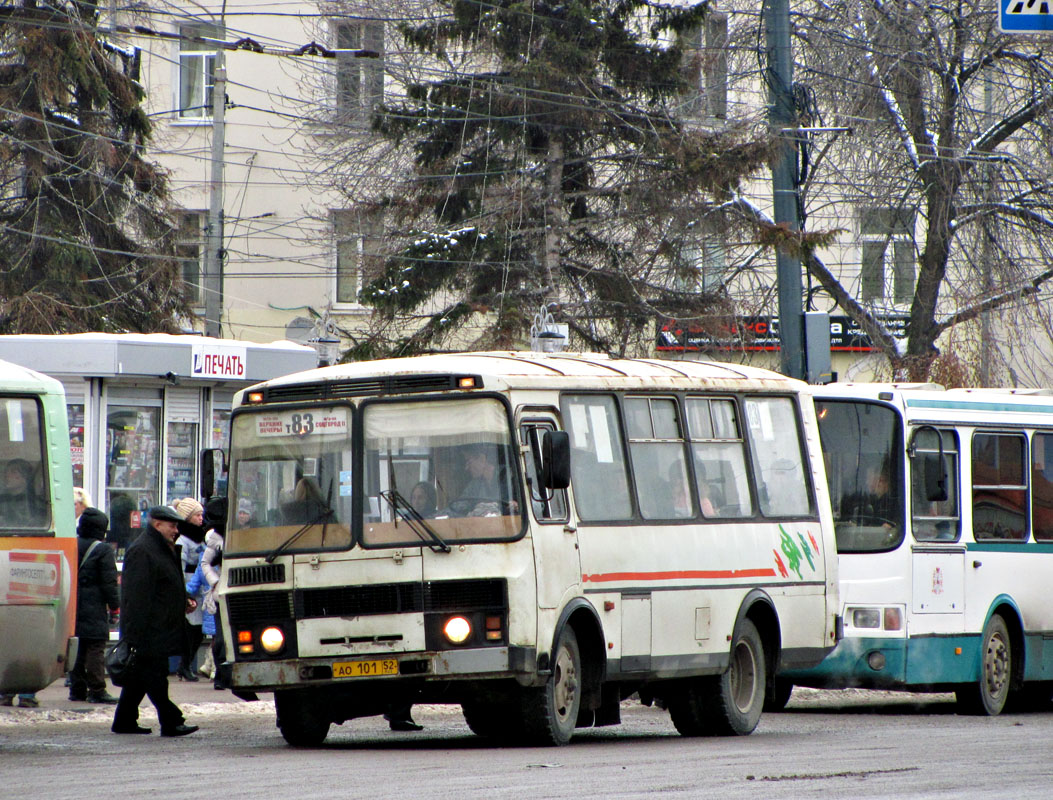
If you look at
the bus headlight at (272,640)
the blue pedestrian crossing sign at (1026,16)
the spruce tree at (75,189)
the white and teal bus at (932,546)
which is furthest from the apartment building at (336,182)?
the blue pedestrian crossing sign at (1026,16)

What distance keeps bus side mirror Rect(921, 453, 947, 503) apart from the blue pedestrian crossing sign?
17.1 feet

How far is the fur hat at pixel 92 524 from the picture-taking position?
15.5 metres

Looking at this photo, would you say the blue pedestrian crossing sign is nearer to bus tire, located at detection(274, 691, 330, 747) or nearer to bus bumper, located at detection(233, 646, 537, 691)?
bus bumper, located at detection(233, 646, 537, 691)

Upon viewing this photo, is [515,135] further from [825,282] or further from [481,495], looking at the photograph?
[481,495]

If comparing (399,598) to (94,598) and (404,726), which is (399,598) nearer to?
(404,726)

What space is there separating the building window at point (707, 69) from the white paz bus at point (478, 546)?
40.7ft

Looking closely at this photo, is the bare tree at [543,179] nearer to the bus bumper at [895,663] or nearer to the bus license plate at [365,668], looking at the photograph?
the bus bumper at [895,663]

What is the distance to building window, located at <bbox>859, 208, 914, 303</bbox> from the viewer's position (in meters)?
25.1

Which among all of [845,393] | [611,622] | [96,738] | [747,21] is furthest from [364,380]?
[747,21]

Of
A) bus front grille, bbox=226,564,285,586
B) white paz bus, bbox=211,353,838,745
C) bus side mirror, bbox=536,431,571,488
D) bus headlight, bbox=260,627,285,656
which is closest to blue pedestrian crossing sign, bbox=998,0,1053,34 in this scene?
white paz bus, bbox=211,353,838,745

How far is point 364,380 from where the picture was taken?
11867 mm

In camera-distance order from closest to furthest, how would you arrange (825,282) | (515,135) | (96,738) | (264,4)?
(96,738) < (515,135) < (825,282) < (264,4)

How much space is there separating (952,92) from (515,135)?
595cm

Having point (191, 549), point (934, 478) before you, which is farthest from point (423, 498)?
point (191, 549)
